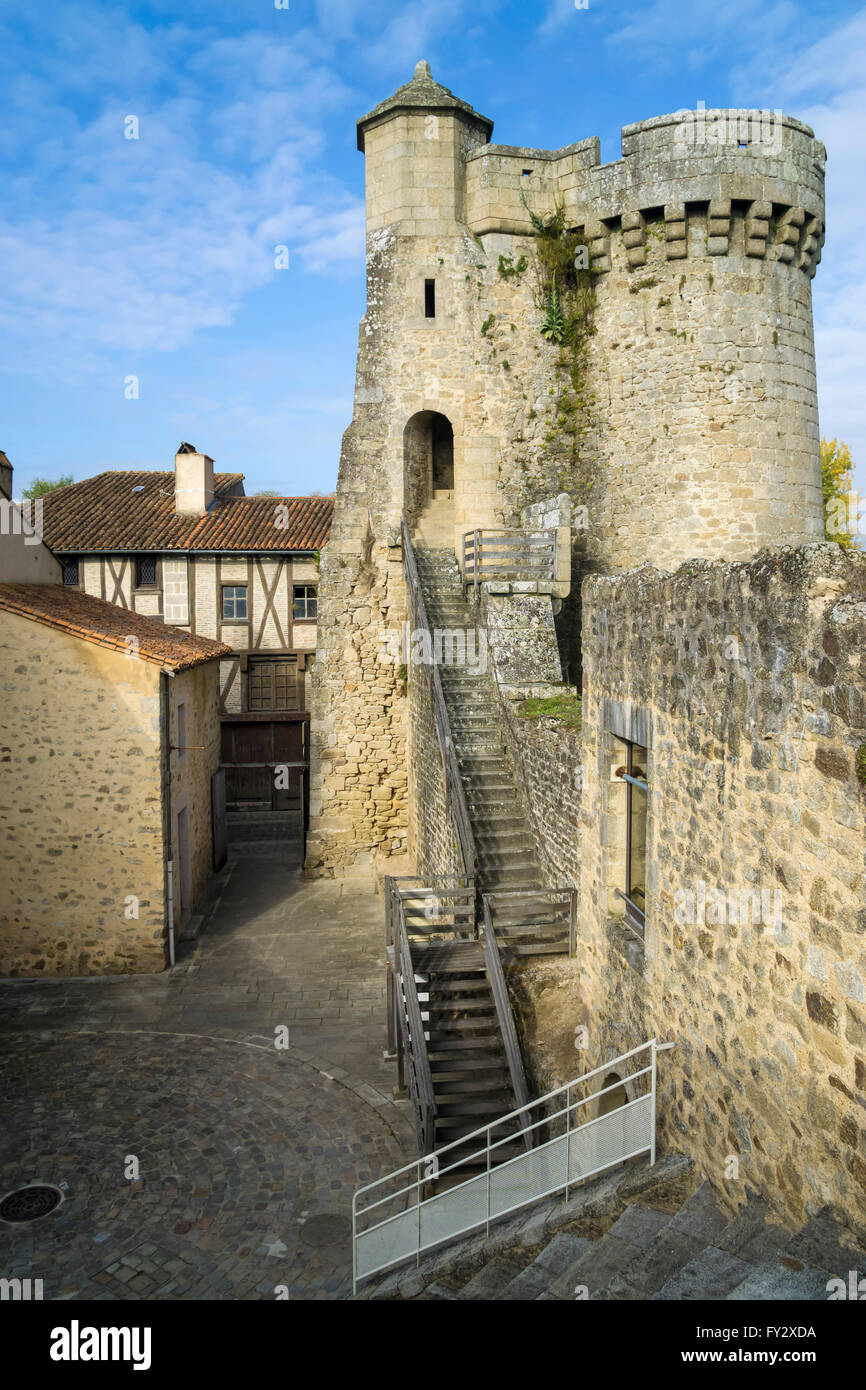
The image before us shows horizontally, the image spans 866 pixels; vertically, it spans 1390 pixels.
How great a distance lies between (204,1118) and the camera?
886 centimetres

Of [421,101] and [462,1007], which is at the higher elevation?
[421,101]

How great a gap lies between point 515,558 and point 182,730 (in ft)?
19.7

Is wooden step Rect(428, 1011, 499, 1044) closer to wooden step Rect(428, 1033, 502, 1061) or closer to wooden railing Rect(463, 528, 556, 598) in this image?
wooden step Rect(428, 1033, 502, 1061)

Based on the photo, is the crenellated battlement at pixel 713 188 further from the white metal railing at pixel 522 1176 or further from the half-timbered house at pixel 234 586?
the white metal railing at pixel 522 1176

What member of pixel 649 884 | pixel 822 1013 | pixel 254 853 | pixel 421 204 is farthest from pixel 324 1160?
pixel 421 204

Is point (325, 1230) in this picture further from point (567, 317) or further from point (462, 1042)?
point (567, 317)

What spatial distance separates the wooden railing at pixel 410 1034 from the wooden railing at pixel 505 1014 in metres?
0.71

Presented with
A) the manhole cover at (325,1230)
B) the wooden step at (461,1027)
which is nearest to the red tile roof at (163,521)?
the wooden step at (461,1027)

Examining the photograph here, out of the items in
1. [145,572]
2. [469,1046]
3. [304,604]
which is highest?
[145,572]

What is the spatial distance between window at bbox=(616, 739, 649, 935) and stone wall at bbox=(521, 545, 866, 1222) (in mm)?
210

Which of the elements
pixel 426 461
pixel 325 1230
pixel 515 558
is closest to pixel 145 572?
pixel 426 461

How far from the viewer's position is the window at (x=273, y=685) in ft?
75.6

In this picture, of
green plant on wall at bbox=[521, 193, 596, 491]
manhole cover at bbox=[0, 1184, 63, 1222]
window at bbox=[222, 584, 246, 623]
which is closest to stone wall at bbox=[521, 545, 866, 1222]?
manhole cover at bbox=[0, 1184, 63, 1222]

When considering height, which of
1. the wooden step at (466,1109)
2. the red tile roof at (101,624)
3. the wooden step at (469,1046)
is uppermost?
the red tile roof at (101,624)
